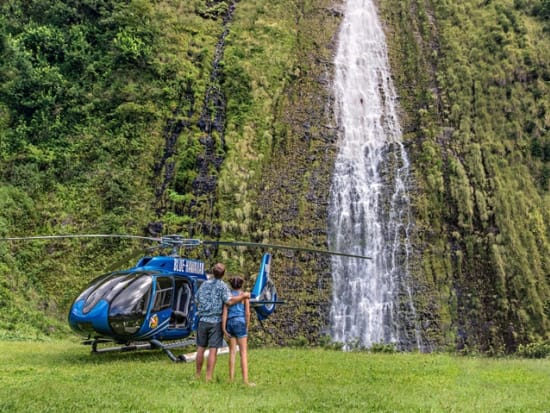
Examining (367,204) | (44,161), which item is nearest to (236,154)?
(367,204)

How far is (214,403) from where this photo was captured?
6.01 meters

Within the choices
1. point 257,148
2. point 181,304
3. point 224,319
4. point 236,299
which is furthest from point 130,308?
point 257,148

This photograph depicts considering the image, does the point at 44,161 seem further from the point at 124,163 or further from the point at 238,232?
the point at 238,232

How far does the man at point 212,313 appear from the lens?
7.38 metres

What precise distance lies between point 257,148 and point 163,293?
12.0 m

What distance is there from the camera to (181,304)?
419 inches

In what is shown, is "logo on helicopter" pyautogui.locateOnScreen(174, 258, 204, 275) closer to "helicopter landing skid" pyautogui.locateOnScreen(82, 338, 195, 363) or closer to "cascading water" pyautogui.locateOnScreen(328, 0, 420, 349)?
"helicopter landing skid" pyautogui.locateOnScreen(82, 338, 195, 363)

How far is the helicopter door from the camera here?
10502 mm

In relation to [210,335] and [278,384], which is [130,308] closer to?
[210,335]

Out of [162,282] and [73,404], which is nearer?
[73,404]

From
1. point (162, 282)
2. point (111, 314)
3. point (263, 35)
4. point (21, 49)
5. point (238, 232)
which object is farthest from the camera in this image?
point (263, 35)

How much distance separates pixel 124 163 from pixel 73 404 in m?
15.8

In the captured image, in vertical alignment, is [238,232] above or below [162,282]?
above

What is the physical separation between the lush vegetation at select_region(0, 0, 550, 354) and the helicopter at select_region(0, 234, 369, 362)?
6387mm
